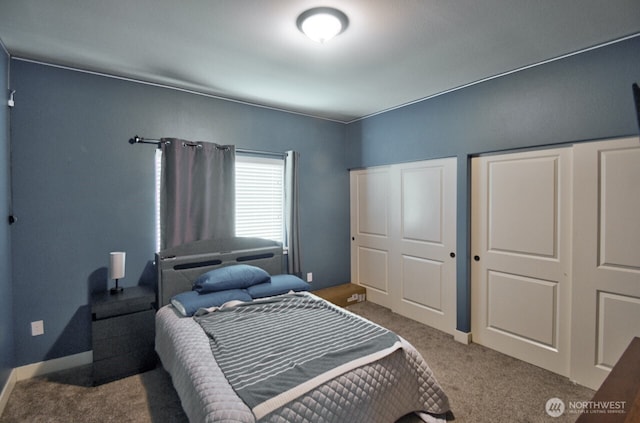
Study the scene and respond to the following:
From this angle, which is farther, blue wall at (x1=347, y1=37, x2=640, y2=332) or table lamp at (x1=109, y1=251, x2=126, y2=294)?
table lamp at (x1=109, y1=251, x2=126, y2=294)

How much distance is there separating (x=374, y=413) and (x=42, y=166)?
3.08 metres

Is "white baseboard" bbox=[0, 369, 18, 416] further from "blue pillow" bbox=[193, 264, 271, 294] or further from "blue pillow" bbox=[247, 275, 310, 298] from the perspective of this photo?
"blue pillow" bbox=[247, 275, 310, 298]

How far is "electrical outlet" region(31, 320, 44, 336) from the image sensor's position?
8.09 feet

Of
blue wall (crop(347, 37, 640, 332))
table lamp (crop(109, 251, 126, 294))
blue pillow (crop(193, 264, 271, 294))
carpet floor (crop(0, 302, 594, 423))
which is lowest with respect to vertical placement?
carpet floor (crop(0, 302, 594, 423))

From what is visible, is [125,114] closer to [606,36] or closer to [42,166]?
[42,166]

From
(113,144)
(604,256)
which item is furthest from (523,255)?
(113,144)

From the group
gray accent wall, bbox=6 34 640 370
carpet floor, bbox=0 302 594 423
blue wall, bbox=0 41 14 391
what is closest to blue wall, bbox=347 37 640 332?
gray accent wall, bbox=6 34 640 370

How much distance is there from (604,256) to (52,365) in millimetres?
4455

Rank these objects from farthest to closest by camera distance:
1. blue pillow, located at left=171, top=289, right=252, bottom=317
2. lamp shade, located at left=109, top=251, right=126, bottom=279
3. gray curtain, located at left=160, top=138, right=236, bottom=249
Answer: gray curtain, located at left=160, top=138, right=236, bottom=249
lamp shade, located at left=109, top=251, right=126, bottom=279
blue pillow, located at left=171, top=289, right=252, bottom=317

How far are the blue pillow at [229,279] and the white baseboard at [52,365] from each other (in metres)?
1.07

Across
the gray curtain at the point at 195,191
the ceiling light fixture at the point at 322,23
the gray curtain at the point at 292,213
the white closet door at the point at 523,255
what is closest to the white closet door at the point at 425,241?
the white closet door at the point at 523,255

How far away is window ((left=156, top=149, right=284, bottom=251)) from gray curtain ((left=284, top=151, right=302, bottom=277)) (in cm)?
15

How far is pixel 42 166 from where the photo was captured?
8.13 feet

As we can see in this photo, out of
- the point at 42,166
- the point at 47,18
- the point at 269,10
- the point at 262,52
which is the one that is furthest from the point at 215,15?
the point at 42,166
